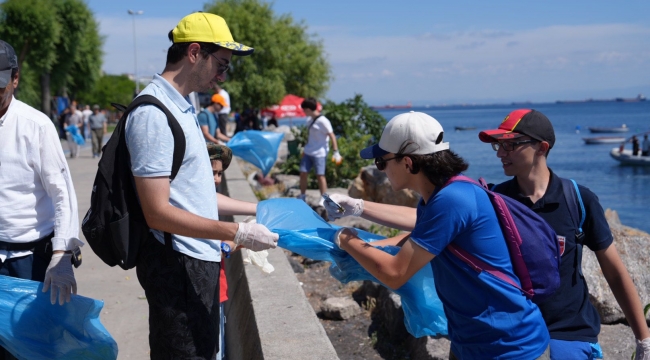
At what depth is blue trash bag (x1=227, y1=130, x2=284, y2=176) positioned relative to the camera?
11.9 meters

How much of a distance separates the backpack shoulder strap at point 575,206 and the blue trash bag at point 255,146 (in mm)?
9209

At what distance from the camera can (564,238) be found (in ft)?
9.47

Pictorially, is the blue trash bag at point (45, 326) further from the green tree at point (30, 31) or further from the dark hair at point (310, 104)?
the green tree at point (30, 31)

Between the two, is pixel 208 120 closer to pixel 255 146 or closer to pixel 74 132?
pixel 255 146

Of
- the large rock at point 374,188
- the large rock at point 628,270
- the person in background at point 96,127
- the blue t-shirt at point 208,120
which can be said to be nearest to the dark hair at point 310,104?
the large rock at point 374,188

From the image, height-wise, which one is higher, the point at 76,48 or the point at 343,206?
the point at 76,48

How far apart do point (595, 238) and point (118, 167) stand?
2036 mm

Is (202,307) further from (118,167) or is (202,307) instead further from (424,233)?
(424,233)

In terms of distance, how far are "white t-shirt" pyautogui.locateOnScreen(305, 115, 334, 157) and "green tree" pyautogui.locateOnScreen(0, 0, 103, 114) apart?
102ft

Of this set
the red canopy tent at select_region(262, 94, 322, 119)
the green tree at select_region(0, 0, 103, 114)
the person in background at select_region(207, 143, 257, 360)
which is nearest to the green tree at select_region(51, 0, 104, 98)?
the green tree at select_region(0, 0, 103, 114)

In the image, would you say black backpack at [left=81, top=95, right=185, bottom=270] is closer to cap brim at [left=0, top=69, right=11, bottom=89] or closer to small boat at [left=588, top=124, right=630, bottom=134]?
cap brim at [left=0, top=69, right=11, bottom=89]

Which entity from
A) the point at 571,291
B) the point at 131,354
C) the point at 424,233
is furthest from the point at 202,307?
the point at 131,354

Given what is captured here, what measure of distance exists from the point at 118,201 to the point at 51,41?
41025mm

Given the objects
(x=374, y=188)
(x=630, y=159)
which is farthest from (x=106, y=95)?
(x=374, y=188)
